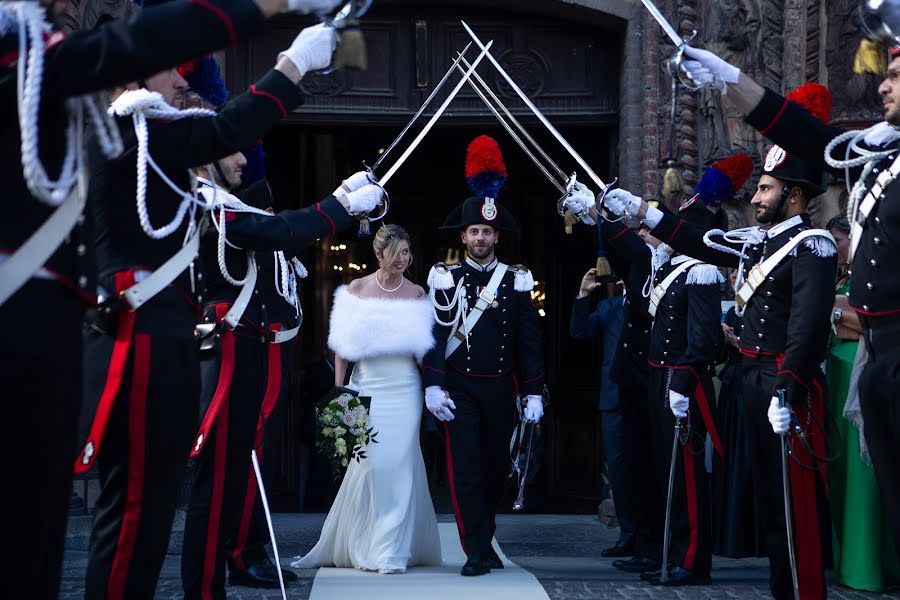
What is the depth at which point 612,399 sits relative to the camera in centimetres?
822

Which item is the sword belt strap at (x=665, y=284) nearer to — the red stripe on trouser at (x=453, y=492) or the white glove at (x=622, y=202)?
the white glove at (x=622, y=202)

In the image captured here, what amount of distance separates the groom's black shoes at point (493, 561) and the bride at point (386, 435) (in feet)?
1.18

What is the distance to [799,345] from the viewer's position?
4867 mm

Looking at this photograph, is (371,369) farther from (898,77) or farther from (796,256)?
(898,77)

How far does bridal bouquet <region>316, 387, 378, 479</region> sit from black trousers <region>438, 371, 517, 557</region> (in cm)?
48

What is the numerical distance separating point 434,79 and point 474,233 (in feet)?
7.64

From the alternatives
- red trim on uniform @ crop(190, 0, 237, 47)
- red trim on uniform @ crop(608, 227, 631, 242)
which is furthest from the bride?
red trim on uniform @ crop(190, 0, 237, 47)

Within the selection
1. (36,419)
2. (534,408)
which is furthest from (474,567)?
(36,419)

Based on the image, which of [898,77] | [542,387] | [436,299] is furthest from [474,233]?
[898,77]

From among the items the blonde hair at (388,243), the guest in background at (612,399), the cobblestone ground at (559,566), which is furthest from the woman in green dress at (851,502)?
the blonde hair at (388,243)

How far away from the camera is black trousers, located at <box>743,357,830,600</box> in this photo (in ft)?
16.3

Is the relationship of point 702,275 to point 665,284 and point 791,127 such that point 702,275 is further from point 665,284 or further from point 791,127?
point 791,127

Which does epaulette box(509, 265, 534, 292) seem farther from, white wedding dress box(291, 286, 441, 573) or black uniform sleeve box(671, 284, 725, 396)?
black uniform sleeve box(671, 284, 725, 396)

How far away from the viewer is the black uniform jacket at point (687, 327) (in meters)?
6.33
